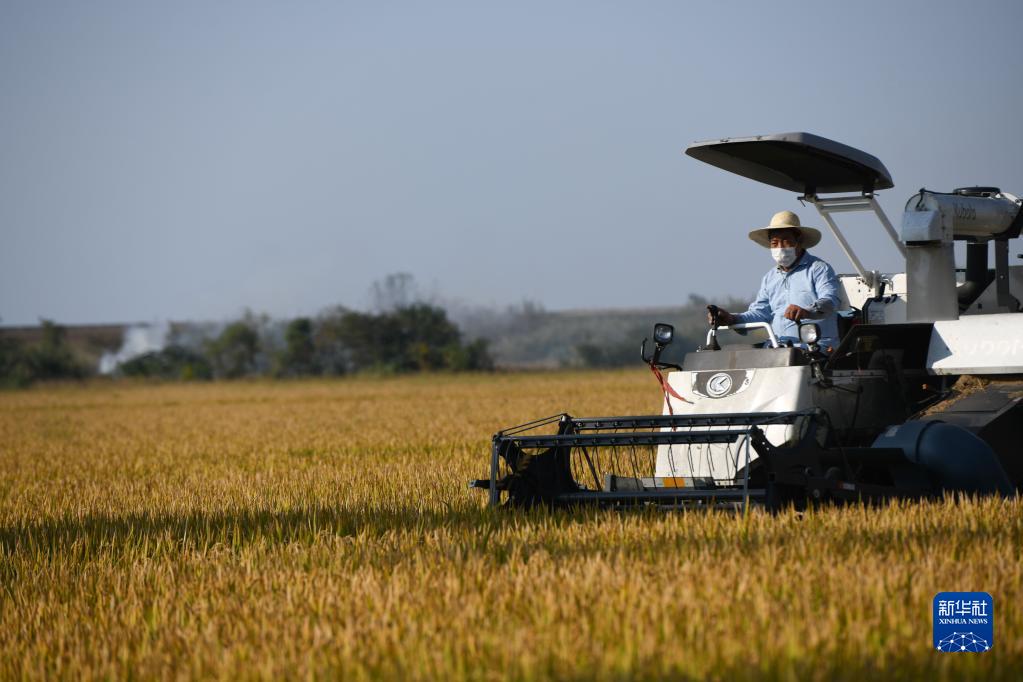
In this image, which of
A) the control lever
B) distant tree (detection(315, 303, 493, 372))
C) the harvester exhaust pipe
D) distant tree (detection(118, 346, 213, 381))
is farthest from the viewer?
distant tree (detection(118, 346, 213, 381))

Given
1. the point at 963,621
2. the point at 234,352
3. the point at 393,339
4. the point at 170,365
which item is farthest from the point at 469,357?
the point at 963,621

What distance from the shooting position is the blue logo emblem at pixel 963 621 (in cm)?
407

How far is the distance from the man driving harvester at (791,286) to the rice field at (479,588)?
2.00 m

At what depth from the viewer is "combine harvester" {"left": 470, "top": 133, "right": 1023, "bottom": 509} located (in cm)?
705

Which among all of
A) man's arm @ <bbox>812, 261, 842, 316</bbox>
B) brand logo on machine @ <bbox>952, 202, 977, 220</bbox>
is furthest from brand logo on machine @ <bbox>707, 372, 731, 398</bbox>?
brand logo on machine @ <bbox>952, 202, 977, 220</bbox>

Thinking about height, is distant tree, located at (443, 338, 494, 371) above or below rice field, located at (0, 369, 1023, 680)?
above

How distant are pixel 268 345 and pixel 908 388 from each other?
201 feet

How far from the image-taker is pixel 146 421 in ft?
87.6

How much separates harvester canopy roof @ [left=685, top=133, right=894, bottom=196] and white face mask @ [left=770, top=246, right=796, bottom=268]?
52 centimetres

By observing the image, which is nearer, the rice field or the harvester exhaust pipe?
the rice field

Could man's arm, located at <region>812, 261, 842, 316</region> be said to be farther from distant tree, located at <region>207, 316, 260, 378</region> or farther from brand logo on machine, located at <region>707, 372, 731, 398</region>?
distant tree, located at <region>207, 316, 260, 378</region>

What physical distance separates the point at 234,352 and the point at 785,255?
60.7 metres

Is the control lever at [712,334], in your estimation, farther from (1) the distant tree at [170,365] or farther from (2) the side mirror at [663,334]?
(1) the distant tree at [170,365]

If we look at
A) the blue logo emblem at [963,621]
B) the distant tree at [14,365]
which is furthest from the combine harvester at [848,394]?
the distant tree at [14,365]
